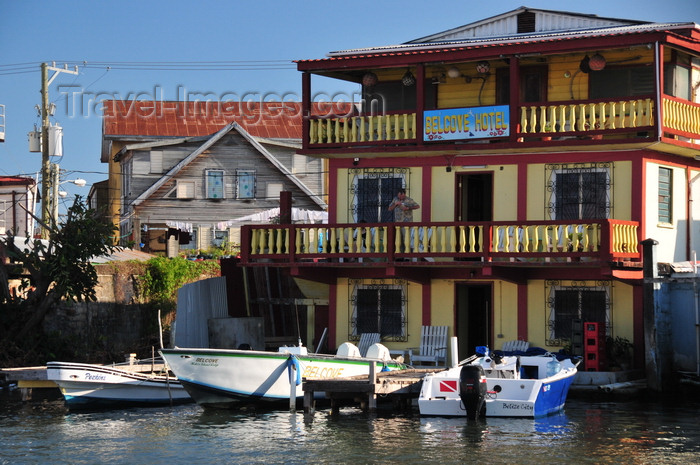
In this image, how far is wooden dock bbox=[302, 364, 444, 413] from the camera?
2445 cm

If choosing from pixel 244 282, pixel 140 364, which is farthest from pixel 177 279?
pixel 140 364

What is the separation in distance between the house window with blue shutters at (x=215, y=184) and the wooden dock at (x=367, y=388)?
1054 inches

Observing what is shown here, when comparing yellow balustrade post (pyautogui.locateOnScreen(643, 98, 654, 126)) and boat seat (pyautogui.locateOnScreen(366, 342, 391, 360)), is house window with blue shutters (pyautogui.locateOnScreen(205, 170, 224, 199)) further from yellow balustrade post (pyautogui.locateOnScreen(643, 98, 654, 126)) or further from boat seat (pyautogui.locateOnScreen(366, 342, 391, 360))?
yellow balustrade post (pyautogui.locateOnScreen(643, 98, 654, 126))

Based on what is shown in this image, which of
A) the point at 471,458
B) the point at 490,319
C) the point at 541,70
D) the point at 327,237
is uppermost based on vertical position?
the point at 541,70

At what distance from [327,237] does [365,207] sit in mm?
1942

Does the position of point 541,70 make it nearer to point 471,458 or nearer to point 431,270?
point 431,270

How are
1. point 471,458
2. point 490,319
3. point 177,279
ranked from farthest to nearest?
point 177,279, point 490,319, point 471,458

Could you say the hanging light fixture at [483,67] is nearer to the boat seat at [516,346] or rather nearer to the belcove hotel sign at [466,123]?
the belcove hotel sign at [466,123]

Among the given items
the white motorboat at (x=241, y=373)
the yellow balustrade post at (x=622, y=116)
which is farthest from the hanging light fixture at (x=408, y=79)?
the white motorboat at (x=241, y=373)

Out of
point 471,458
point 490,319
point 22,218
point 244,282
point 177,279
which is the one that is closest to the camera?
point 471,458

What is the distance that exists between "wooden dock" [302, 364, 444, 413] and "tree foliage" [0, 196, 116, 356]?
9.60 metres

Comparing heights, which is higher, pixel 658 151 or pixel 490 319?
pixel 658 151

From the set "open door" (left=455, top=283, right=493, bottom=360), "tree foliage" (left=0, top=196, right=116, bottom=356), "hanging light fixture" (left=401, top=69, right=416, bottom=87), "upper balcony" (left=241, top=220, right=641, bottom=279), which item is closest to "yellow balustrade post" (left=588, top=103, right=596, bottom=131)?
"upper balcony" (left=241, top=220, right=641, bottom=279)

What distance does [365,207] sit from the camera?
3092cm
